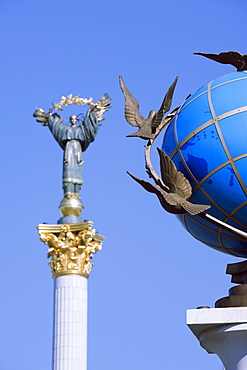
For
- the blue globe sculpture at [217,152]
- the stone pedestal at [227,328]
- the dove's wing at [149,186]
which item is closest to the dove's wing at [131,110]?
the blue globe sculpture at [217,152]

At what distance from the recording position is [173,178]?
14.4 meters

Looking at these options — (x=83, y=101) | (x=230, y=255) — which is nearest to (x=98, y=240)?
(x=83, y=101)

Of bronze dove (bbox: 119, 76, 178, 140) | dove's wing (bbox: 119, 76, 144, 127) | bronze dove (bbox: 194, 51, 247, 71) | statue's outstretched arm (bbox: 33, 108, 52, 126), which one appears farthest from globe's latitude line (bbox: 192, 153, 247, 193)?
statue's outstretched arm (bbox: 33, 108, 52, 126)

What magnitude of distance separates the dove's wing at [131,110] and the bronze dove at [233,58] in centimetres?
116

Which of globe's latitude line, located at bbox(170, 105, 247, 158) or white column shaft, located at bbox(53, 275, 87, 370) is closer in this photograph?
globe's latitude line, located at bbox(170, 105, 247, 158)

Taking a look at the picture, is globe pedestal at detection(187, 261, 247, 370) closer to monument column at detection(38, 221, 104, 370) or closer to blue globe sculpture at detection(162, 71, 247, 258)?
blue globe sculpture at detection(162, 71, 247, 258)

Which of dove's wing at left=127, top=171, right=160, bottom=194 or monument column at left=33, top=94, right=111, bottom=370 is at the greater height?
monument column at left=33, top=94, right=111, bottom=370

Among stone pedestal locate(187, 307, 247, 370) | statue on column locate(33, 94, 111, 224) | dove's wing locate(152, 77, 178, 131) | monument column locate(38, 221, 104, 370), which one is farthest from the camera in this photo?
statue on column locate(33, 94, 111, 224)

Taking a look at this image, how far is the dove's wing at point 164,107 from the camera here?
1502 centimetres

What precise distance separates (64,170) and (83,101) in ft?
8.86

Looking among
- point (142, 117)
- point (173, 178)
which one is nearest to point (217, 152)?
point (173, 178)

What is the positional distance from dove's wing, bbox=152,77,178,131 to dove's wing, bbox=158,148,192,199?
900mm

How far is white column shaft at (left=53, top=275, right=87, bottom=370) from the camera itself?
3403 cm

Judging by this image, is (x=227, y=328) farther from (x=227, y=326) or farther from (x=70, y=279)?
(x=70, y=279)
